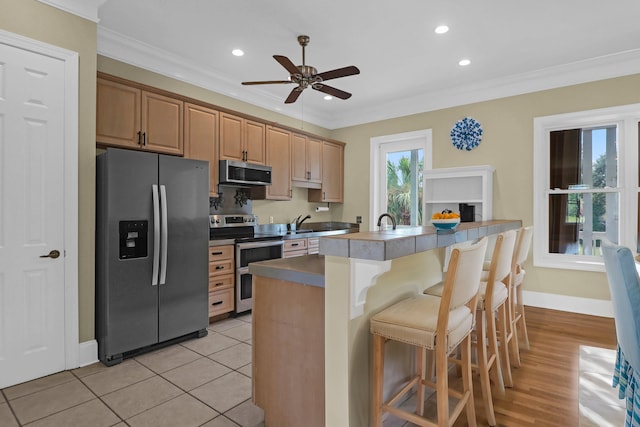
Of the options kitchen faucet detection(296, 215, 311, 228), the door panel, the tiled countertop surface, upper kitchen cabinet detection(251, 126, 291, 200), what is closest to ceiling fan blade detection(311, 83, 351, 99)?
the door panel

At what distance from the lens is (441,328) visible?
1480mm

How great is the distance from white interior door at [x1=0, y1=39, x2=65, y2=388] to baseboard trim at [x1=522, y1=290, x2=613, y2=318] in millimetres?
4965

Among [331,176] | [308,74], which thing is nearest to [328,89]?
[308,74]

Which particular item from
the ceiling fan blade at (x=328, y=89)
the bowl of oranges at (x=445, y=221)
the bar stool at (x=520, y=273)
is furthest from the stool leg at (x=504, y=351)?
the ceiling fan blade at (x=328, y=89)

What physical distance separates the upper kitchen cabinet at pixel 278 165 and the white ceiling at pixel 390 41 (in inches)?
23.7

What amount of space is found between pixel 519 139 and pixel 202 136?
396 centimetres

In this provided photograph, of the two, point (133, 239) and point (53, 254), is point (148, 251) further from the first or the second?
point (53, 254)

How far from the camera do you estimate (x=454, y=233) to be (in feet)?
6.52

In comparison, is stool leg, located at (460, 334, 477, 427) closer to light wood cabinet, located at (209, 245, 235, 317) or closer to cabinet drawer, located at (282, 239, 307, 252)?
light wood cabinet, located at (209, 245, 235, 317)

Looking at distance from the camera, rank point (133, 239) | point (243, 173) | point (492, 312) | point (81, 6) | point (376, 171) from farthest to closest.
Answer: point (376, 171) → point (243, 173) → point (133, 239) → point (81, 6) → point (492, 312)

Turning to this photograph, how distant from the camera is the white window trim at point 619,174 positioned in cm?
380

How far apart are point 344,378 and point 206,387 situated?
1.31m

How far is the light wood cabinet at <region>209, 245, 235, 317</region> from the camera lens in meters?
3.63

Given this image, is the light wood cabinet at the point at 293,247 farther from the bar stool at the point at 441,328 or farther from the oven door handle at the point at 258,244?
the bar stool at the point at 441,328
